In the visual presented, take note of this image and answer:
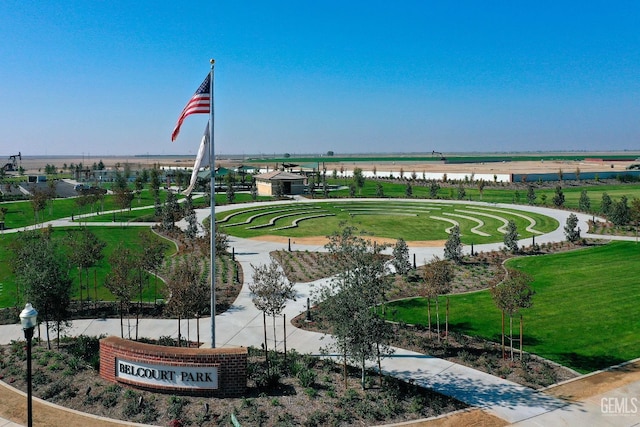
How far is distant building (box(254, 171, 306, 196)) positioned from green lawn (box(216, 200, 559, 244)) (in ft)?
45.9

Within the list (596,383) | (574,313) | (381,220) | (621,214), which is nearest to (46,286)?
(596,383)

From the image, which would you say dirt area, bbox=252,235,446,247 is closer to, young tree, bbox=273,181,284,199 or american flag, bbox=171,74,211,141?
american flag, bbox=171,74,211,141

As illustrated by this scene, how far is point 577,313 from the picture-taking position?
21859 mm

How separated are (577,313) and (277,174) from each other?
2534 inches

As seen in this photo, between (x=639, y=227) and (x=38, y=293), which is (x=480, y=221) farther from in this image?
(x=38, y=293)

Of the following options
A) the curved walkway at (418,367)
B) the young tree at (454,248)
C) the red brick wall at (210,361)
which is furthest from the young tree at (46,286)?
the young tree at (454,248)

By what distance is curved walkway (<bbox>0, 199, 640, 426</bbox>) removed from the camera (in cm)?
1356

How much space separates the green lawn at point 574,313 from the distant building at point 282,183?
52.9 meters

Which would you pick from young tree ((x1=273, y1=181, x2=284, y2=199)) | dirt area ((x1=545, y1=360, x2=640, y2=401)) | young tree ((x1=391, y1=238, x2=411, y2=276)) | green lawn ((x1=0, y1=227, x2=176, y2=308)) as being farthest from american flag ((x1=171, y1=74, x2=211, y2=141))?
young tree ((x1=273, y1=181, x2=284, y2=199))

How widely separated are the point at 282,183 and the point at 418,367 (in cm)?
6464

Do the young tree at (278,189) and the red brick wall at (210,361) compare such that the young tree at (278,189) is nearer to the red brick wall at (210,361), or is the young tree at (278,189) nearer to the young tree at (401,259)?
the young tree at (401,259)

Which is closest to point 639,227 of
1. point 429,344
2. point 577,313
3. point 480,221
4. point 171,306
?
point 480,221

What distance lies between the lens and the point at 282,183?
79.9 meters

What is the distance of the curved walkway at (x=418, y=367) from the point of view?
13.6 meters
